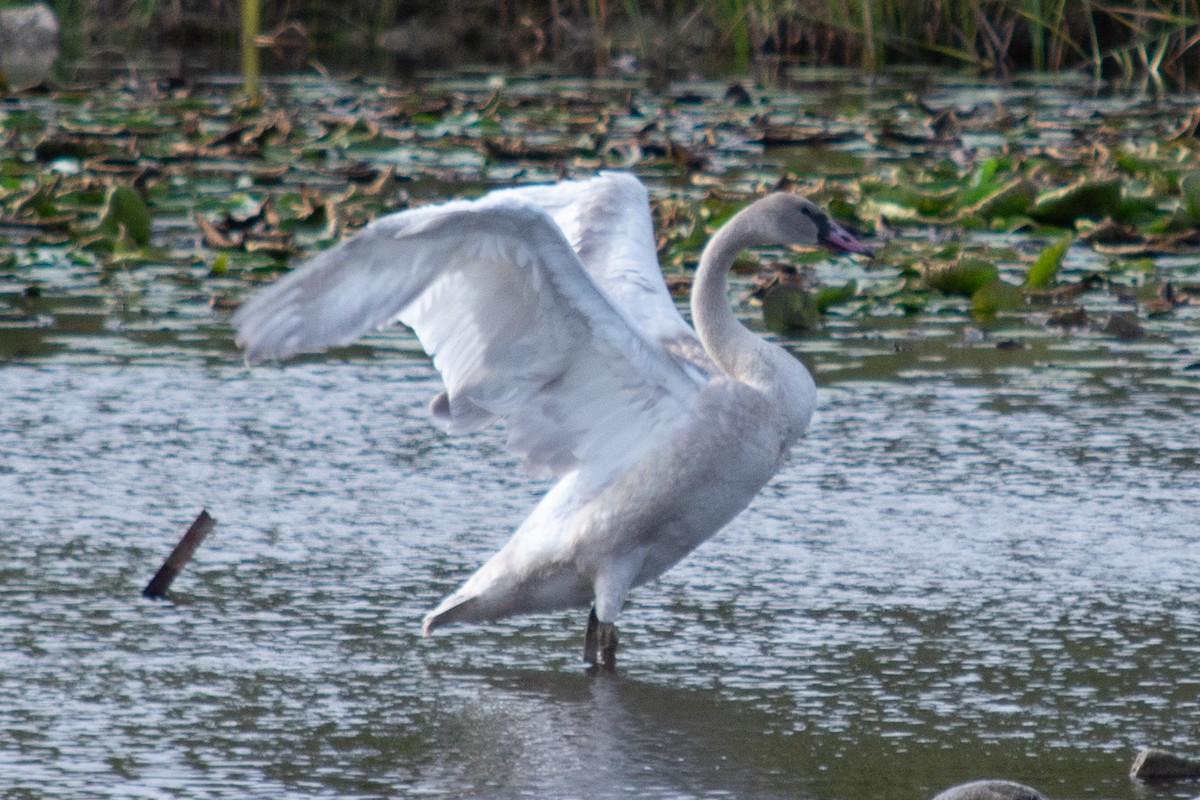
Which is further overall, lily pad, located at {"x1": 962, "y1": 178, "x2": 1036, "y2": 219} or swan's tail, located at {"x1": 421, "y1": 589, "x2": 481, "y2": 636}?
lily pad, located at {"x1": 962, "y1": 178, "x2": 1036, "y2": 219}

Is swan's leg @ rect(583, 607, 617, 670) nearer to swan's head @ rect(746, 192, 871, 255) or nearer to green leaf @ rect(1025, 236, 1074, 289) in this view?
swan's head @ rect(746, 192, 871, 255)

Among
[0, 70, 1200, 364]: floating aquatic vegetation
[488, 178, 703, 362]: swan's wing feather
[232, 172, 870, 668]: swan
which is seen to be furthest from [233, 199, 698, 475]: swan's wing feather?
[0, 70, 1200, 364]: floating aquatic vegetation

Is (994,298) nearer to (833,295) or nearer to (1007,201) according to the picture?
(833,295)

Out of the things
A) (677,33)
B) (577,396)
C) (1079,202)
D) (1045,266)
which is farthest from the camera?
(677,33)

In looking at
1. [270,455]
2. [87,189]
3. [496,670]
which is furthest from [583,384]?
[87,189]

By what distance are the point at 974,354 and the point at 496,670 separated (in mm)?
3846

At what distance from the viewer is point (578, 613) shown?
18.9ft

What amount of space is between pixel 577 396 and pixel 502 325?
294 mm

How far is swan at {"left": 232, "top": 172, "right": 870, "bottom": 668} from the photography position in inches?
188

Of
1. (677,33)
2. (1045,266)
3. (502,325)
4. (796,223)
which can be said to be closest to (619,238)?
(796,223)

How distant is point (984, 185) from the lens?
11.0m

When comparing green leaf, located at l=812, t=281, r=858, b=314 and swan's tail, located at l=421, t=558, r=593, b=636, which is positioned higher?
green leaf, located at l=812, t=281, r=858, b=314

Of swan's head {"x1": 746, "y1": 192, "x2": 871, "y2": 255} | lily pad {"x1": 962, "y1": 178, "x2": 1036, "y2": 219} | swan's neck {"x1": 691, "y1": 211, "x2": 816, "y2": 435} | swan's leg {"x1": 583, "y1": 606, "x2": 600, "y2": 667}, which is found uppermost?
swan's head {"x1": 746, "y1": 192, "x2": 871, "y2": 255}

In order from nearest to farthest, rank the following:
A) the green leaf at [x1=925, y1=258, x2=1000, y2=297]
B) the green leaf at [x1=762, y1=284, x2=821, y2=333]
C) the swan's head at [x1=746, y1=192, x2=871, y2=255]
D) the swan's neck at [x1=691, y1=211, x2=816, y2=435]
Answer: the swan's neck at [x1=691, y1=211, x2=816, y2=435], the swan's head at [x1=746, y1=192, x2=871, y2=255], the green leaf at [x1=762, y1=284, x2=821, y2=333], the green leaf at [x1=925, y1=258, x2=1000, y2=297]
